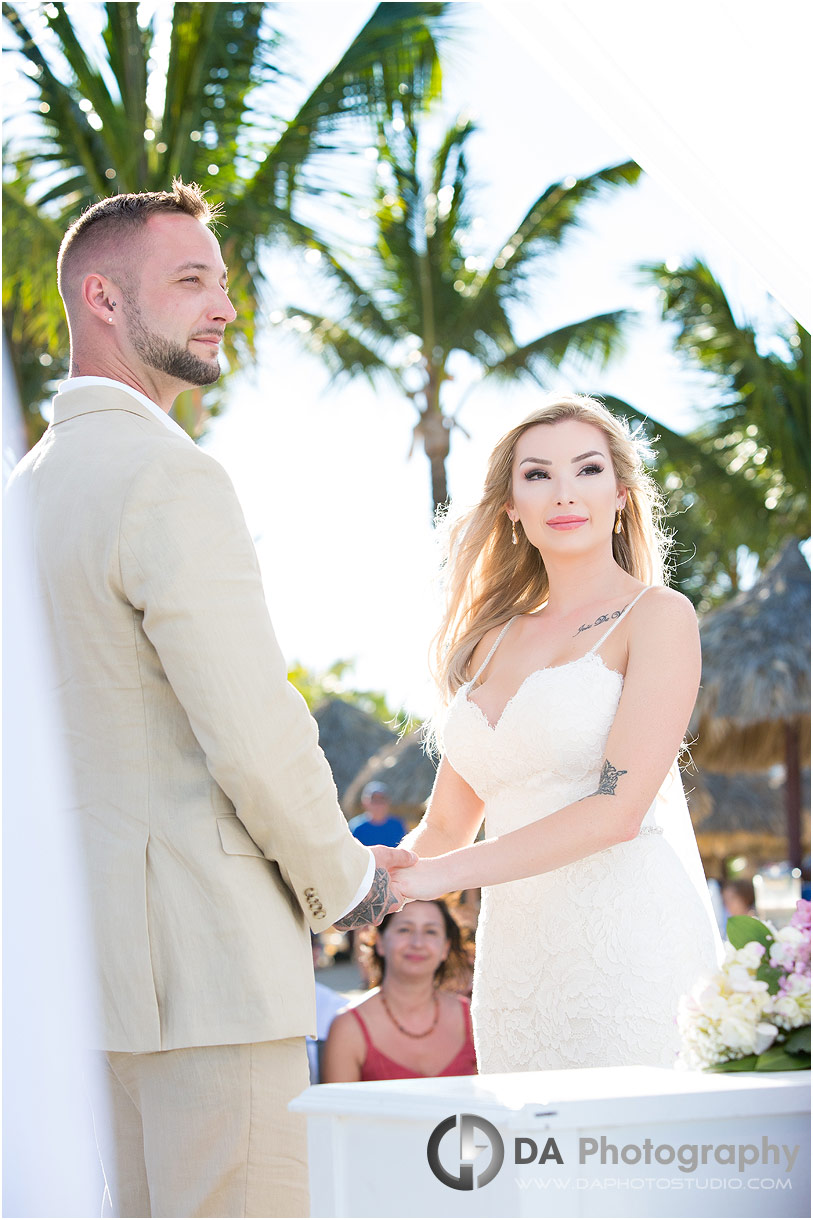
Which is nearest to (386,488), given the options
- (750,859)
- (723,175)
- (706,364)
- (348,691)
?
(706,364)

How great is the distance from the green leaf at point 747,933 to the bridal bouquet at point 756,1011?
0.15 ft

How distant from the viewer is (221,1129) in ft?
6.52

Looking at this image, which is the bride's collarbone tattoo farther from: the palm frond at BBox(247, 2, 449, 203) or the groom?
the palm frond at BBox(247, 2, 449, 203)

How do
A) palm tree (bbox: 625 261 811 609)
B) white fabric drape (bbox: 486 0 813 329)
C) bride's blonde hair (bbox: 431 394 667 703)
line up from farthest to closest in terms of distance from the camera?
palm tree (bbox: 625 261 811 609)
bride's blonde hair (bbox: 431 394 667 703)
white fabric drape (bbox: 486 0 813 329)

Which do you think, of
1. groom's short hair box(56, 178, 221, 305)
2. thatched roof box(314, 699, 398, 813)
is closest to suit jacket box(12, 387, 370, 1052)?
groom's short hair box(56, 178, 221, 305)

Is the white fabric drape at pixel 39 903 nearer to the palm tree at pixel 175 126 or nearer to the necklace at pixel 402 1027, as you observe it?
the necklace at pixel 402 1027

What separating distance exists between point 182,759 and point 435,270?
12675 mm

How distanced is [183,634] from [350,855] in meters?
0.50

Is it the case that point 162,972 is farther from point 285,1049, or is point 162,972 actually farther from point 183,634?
point 183,634

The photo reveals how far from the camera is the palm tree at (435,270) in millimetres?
14031

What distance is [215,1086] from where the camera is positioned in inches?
78.5

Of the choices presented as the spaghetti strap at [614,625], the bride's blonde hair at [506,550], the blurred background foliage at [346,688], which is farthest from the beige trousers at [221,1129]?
the blurred background foliage at [346,688]

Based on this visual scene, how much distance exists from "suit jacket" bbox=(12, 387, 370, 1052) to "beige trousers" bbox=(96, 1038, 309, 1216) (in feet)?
0.19

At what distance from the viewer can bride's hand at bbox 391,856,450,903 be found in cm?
265
